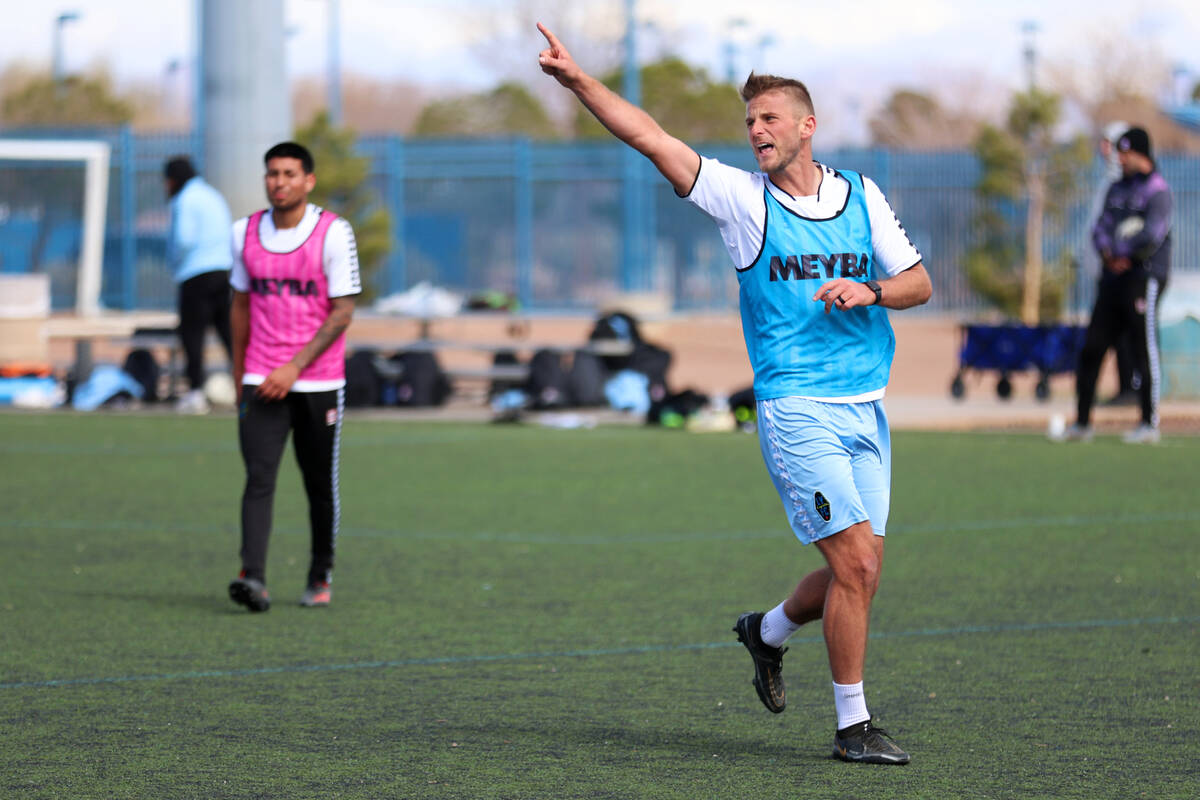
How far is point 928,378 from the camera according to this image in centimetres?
2573

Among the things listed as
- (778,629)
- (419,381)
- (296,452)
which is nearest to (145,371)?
(419,381)

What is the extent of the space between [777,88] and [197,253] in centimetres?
1236

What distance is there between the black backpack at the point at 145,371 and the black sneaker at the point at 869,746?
14.8 m

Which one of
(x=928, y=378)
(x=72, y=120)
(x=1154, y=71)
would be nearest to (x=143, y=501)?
A: (x=928, y=378)

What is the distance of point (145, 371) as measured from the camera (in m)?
19.2

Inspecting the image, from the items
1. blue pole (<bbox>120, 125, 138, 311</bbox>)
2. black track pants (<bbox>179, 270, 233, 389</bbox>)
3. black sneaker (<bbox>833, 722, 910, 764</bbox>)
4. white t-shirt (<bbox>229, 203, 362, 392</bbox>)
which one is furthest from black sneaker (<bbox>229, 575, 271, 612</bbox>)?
blue pole (<bbox>120, 125, 138, 311</bbox>)

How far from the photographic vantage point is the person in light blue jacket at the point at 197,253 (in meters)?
17.0

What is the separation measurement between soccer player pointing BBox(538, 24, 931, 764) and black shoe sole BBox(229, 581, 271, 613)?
3152mm

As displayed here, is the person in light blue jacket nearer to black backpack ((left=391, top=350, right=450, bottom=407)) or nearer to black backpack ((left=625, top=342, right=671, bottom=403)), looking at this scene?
black backpack ((left=391, top=350, right=450, bottom=407))

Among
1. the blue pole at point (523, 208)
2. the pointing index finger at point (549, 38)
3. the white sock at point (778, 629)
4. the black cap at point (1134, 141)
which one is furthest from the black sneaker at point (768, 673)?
the blue pole at point (523, 208)

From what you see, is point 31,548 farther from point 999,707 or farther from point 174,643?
point 999,707

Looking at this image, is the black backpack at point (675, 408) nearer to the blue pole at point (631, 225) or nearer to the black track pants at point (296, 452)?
the black track pants at point (296, 452)

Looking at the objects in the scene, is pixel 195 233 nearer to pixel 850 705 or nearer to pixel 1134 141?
pixel 1134 141

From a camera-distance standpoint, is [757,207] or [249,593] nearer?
[757,207]
